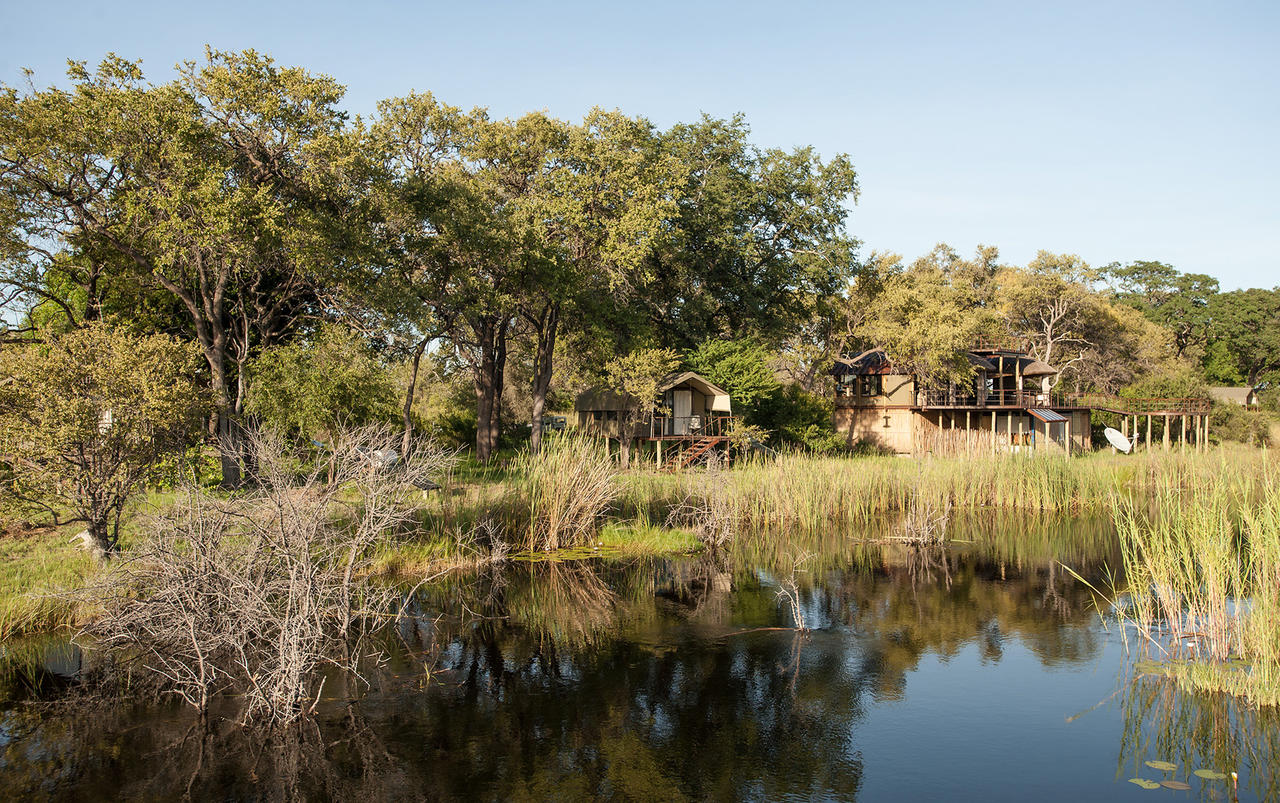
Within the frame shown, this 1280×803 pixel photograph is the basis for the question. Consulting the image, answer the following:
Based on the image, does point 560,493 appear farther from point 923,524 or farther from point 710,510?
point 923,524

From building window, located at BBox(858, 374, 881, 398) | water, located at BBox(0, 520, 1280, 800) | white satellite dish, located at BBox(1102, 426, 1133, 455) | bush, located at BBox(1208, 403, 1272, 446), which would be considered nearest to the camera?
water, located at BBox(0, 520, 1280, 800)

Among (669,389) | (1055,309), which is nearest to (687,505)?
(669,389)

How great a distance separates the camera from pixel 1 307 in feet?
64.4

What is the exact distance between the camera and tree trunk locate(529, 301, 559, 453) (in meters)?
28.5

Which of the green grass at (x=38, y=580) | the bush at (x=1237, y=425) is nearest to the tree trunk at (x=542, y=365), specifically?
the green grass at (x=38, y=580)

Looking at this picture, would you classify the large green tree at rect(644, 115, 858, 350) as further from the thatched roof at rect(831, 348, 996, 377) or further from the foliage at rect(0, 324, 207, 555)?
the foliage at rect(0, 324, 207, 555)

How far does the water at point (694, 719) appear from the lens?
23.7ft

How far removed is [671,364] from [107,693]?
69.3 feet

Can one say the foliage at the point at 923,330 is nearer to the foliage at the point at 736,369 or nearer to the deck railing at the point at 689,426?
the foliage at the point at 736,369

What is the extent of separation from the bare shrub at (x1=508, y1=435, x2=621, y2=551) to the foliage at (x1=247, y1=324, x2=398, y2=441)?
19.3 ft

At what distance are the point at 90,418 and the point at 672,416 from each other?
21.4m

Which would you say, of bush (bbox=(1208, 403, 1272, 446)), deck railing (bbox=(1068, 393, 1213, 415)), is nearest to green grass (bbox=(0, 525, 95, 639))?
deck railing (bbox=(1068, 393, 1213, 415))

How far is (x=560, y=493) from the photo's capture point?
52.1ft

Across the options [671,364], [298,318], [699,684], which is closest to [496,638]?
[699,684]
